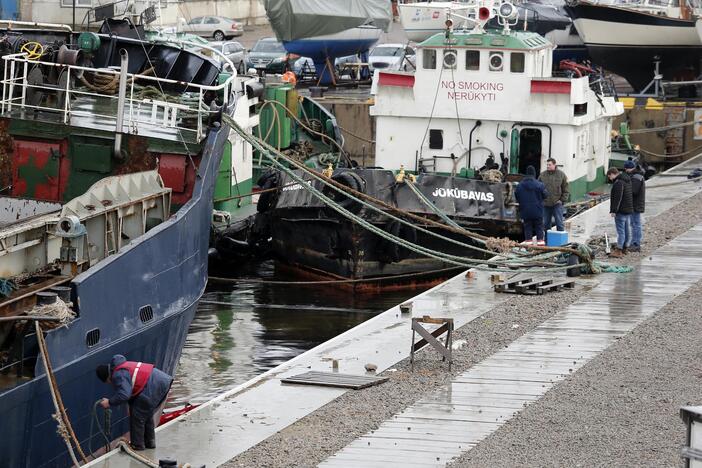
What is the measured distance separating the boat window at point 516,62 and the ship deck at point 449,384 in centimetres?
599

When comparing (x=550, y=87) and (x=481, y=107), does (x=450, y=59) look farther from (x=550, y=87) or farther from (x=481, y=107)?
(x=550, y=87)

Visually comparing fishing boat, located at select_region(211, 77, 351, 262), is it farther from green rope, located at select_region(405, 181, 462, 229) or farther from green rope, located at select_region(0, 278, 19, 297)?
green rope, located at select_region(0, 278, 19, 297)

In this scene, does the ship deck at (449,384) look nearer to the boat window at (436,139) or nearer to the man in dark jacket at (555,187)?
the man in dark jacket at (555,187)

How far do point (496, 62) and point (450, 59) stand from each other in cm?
84

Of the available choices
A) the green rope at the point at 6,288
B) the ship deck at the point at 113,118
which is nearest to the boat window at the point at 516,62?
the ship deck at the point at 113,118

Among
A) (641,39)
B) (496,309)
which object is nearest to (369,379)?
(496,309)

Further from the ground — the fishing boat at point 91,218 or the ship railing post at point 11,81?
the ship railing post at point 11,81

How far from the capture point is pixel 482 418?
12.9 meters

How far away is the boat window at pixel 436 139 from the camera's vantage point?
26.0 metres

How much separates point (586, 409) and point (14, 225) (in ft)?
18.6

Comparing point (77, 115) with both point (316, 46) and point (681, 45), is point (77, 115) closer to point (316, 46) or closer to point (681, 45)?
point (316, 46)

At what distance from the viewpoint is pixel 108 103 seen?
1858 centimetres

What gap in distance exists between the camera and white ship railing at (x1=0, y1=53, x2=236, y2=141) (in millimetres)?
16875

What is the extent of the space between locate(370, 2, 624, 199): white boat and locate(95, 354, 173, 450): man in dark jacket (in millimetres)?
13858
